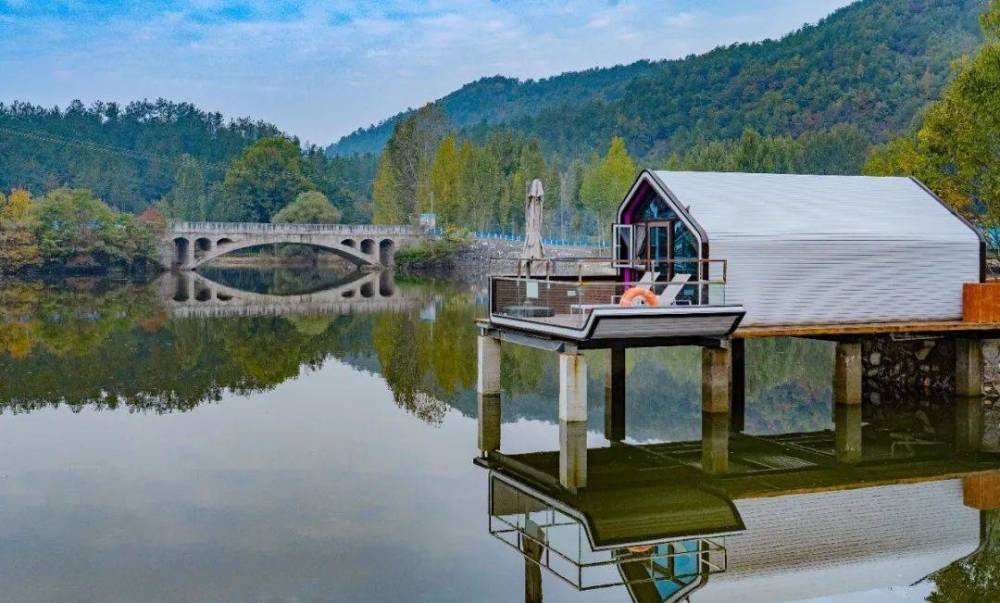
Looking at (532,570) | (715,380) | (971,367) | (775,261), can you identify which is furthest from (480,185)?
(532,570)

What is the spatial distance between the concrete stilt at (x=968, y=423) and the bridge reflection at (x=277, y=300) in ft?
105

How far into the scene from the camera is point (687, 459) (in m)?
19.1

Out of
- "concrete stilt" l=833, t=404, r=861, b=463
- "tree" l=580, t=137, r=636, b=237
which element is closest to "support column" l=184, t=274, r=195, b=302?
"tree" l=580, t=137, r=636, b=237

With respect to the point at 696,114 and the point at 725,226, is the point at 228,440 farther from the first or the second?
the point at 696,114

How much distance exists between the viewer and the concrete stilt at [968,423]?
20.0m

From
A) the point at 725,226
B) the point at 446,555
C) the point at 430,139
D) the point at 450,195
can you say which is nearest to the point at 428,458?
the point at 446,555

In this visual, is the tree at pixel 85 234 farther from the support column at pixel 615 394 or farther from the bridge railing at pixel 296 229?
the support column at pixel 615 394

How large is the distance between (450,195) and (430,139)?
10.7m

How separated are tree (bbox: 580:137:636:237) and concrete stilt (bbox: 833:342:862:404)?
215ft

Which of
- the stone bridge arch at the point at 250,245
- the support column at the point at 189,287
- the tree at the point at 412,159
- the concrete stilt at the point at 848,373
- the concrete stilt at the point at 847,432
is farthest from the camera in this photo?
the tree at the point at 412,159

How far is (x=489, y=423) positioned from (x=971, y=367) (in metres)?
10.3

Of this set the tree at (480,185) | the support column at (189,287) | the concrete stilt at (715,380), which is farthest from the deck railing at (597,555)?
the tree at (480,185)

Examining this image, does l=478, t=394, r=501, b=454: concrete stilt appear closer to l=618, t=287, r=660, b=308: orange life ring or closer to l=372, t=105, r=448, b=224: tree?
l=618, t=287, r=660, b=308: orange life ring

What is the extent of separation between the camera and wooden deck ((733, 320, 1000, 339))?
68.6 feet
